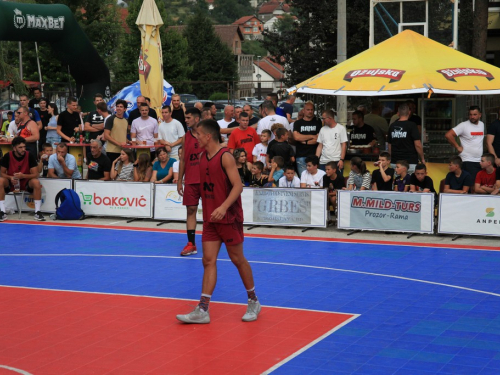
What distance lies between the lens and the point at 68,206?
17.0 meters

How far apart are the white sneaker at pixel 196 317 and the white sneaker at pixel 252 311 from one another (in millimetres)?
449

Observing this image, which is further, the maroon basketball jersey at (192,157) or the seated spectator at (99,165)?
the seated spectator at (99,165)

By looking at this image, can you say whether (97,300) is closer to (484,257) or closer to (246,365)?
(246,365)

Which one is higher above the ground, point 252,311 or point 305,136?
point 305,136

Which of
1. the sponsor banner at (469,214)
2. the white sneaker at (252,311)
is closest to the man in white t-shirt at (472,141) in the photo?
the sponsor banner at (469,214)

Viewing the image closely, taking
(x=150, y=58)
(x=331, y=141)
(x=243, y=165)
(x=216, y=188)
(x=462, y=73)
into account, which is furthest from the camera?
(x=150, y=58)

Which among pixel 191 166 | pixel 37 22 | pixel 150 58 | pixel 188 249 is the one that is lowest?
pixel 188 249

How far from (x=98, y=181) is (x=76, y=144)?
2104mm

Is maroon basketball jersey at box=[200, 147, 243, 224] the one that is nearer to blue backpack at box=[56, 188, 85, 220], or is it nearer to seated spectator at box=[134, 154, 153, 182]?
seated spectator at box=[134, 154, 153, 182]

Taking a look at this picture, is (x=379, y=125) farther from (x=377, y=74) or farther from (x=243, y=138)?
(x=243, y=138)

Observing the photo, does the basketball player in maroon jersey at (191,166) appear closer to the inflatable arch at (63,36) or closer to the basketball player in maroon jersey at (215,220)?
the basketball player in maroon jersey at (215,220)

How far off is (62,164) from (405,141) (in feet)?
23.7

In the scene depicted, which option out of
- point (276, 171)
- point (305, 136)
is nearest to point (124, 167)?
point (276, 171)

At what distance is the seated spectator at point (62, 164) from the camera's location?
57.4 ft
